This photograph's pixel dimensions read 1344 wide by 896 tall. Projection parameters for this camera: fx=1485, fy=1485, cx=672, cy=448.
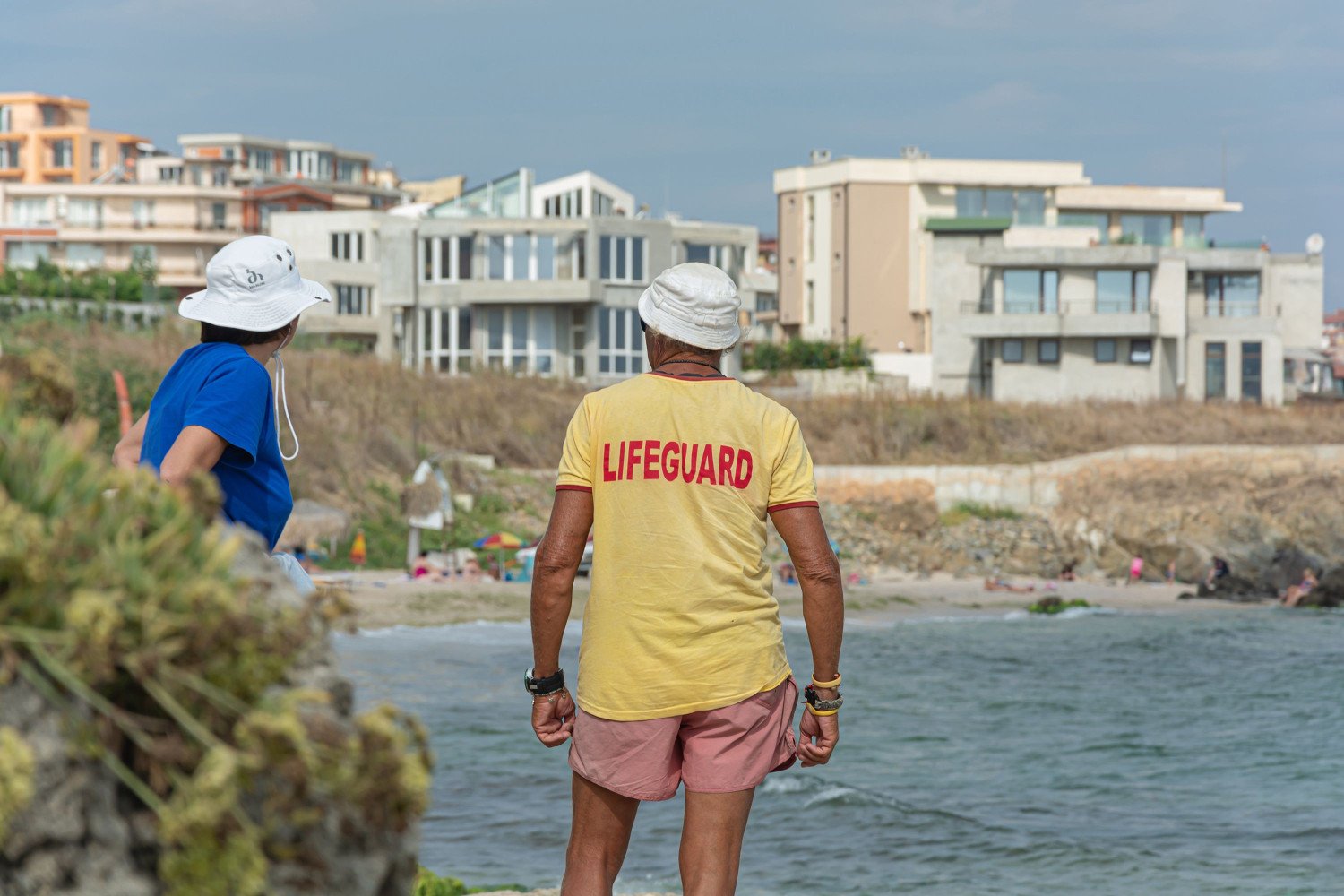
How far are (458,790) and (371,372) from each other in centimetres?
2474

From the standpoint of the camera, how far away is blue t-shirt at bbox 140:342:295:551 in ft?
11.2

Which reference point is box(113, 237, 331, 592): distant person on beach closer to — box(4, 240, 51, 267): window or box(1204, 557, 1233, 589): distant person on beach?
box(1204, 557, 1233, 589): distant person on beach

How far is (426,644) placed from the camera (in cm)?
2261

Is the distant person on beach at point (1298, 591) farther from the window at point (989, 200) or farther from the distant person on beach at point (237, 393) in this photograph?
the window at point (989, 200)

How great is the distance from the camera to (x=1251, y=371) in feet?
186

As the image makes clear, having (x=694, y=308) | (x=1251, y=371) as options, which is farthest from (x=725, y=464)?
(x=1251, y=371)

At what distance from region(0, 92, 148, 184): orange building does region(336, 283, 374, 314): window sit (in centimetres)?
4553

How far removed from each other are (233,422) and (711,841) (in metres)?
1.60

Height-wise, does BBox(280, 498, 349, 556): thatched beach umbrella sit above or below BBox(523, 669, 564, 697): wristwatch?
below

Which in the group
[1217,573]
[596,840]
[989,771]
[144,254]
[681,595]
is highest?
[144,254]

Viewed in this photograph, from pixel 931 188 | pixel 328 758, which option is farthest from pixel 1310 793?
pixel 931 188

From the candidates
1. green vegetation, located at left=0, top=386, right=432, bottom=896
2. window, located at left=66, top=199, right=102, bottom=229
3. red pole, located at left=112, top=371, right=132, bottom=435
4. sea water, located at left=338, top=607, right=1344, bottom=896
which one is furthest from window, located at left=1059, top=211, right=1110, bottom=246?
green vegetation, located at left=0, top=386, right=432, bottom=896

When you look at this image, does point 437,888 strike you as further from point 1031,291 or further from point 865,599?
point 1031,291

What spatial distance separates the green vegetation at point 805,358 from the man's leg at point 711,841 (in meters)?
52.4
